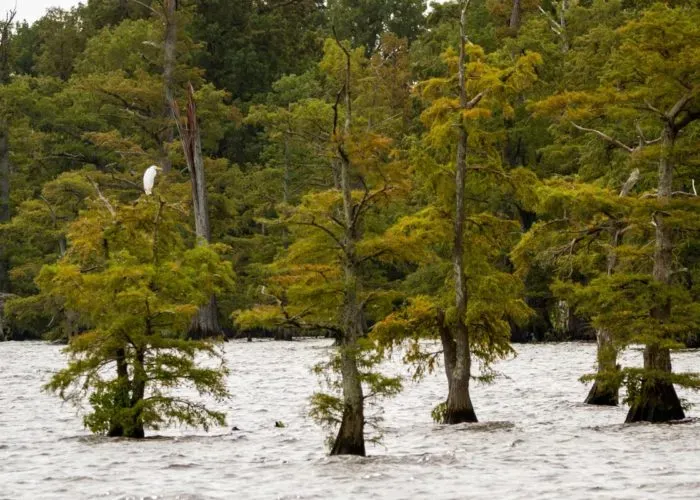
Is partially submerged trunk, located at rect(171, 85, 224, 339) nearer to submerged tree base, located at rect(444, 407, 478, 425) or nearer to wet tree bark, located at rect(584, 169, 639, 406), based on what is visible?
wet tree bark, located at rect(584, 169, 639, 406)

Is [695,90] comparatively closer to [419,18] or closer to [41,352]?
[41,352]

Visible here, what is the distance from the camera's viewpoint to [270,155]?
67.8 meters

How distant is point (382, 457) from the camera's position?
59.0 feet

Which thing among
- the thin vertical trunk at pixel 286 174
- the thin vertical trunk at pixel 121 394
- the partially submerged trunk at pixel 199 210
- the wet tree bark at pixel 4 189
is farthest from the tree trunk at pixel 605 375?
the wet tree bark at pixel 4 189

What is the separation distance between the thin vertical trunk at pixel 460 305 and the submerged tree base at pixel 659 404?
3154mm

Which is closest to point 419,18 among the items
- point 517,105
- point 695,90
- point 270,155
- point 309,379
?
point 270,155

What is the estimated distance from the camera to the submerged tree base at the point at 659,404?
71.2 ft

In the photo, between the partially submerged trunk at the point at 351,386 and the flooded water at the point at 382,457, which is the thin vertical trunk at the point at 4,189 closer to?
the flooded water at the point at 382,457

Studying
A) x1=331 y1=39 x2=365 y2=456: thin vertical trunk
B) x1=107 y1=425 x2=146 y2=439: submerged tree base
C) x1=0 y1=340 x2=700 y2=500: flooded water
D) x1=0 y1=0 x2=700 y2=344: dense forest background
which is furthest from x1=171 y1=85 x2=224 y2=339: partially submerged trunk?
x1=331 y1=39 x2=365 y2=456: thin vertical trunk

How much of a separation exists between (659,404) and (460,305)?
4099 millimetres

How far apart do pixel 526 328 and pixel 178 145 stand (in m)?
20.3

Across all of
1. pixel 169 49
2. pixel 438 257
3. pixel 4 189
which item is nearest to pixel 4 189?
pixel 4 189

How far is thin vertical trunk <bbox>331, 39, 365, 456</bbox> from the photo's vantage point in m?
17.5

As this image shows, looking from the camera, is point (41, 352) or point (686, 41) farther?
point (41, 352)
